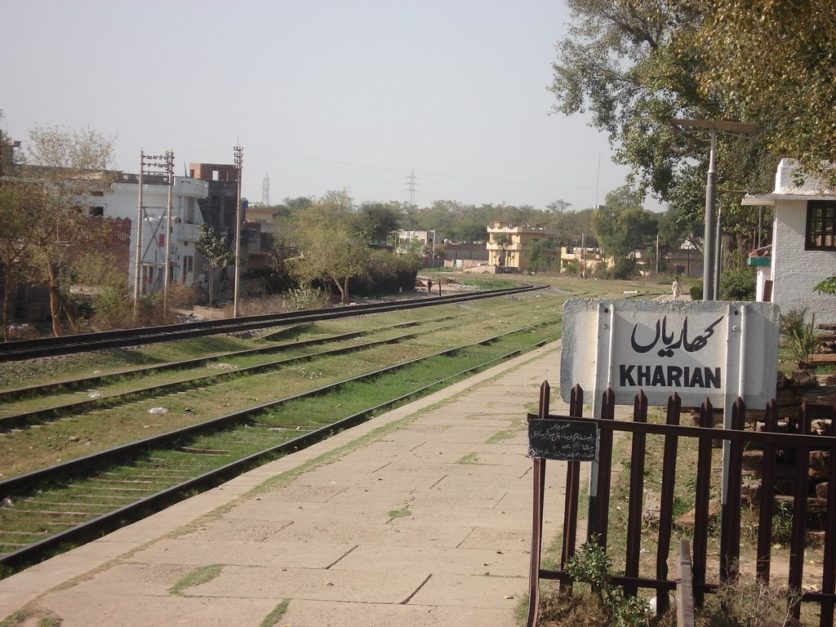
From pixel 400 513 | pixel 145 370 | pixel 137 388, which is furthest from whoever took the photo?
pixel 145 370

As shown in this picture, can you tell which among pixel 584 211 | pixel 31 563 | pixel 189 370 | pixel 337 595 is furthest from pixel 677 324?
pixel 584 211

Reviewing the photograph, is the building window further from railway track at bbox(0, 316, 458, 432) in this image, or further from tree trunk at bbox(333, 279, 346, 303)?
tree trunk at bbox(333, 279, 346, 303)

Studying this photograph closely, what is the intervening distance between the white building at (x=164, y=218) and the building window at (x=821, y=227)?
34700mm

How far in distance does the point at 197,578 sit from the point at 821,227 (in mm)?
22404

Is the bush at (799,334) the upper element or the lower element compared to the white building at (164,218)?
lower

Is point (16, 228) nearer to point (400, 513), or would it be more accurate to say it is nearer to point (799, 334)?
point (799, 334)

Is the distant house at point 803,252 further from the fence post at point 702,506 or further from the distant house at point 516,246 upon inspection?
the distant house at point 516,246

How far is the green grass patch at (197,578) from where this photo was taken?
24.3 ft

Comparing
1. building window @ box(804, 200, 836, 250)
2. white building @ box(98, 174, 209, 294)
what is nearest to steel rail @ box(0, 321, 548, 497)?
building window @ box(804, 200, 836, 250)

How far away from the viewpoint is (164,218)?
178 feet

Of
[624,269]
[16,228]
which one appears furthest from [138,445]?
[624,269]

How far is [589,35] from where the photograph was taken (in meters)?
38.9

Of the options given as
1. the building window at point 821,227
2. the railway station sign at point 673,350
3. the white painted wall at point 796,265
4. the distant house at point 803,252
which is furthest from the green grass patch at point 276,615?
the building window at point 821,227

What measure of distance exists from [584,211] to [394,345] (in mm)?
158455
